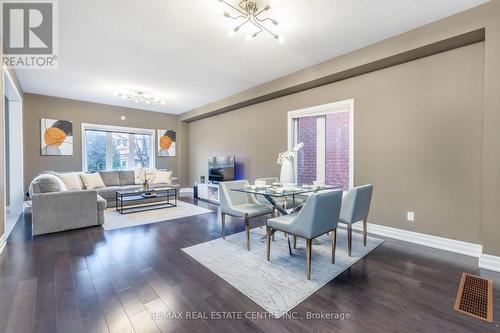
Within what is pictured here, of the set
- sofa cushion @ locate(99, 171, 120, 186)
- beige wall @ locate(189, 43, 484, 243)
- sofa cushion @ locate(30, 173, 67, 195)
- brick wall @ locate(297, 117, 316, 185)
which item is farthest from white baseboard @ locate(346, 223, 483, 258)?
sofa cushion @ locate(99, 171, 120, 186)

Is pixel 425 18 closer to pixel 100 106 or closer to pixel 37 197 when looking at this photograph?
pixel 37 197

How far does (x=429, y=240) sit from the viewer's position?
295 centimetres

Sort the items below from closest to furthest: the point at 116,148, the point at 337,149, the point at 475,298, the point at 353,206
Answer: the point at 475,298 < the point at 353,206 < the point at 337,149 < the point at 116,148

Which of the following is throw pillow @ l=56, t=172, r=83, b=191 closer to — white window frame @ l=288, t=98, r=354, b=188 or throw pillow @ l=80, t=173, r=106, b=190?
throw pillow @ l=80, t=173, r=106, b=190

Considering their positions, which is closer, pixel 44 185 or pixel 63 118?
pixel 44 185

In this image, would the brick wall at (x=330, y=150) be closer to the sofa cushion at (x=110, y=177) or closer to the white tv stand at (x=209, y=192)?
the white tv stand at (x=209, y=192)

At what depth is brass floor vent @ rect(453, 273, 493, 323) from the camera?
1.69 m

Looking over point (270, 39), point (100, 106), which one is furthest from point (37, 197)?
point (270, 39)

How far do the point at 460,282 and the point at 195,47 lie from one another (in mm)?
4012

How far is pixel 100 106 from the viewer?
6.27 metres

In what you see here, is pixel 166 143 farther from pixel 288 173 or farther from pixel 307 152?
pixel 288 173

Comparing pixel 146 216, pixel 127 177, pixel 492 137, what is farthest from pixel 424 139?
pixel 127 177

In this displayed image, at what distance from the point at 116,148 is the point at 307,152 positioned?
217 inches

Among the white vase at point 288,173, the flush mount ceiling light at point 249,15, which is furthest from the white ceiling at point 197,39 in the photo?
the white vase at point 288,173
